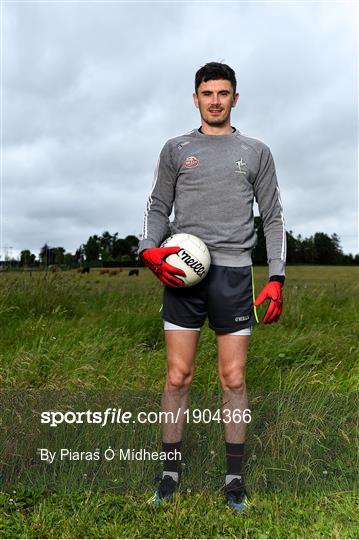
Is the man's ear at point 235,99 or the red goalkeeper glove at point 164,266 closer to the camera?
the red goalkeeper glove at point 164,266

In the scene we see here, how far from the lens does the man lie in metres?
4.08

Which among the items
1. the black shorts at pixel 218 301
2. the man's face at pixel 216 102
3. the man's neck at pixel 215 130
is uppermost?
the man's face at pixel 216 102

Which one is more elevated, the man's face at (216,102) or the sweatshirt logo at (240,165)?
the man's face at (216,102)

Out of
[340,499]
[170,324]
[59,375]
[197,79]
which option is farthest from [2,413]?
[197,79]

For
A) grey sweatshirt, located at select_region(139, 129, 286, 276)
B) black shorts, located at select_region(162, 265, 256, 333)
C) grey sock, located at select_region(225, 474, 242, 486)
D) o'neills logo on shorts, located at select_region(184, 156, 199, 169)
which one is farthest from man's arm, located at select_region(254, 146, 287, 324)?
grey sock, located at select_region(225, 474, 242, 486)

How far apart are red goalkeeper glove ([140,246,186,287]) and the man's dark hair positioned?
1176mm

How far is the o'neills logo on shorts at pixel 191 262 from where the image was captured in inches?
154

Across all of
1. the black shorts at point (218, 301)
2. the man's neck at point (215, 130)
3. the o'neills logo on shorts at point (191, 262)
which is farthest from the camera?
the man's neck at point (215, 130)

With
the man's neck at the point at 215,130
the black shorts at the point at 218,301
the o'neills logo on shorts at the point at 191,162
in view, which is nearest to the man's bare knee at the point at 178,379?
the black shorts at the point at 218,301

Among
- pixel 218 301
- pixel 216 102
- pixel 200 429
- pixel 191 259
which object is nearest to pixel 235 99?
pixel 216 102

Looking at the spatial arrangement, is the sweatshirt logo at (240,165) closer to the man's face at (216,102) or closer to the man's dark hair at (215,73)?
the man's face at (216,102)

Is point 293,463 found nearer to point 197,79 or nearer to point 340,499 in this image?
point 340,499

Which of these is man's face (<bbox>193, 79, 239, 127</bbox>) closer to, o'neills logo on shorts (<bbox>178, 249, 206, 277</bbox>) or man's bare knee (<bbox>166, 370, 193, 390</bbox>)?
o'neills logo on shorts (<bbox>178, 249, 206, 277</bbox>)

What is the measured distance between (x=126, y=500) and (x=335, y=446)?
1.84 m
